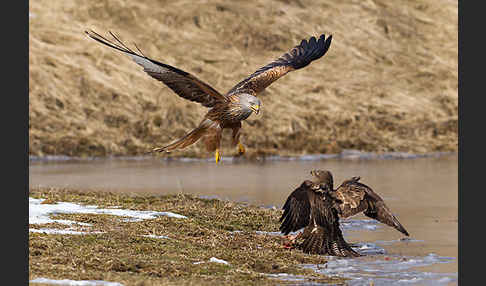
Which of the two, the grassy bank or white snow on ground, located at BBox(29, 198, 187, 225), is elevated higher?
white snow on ground, located at BBox(29, 198, 187, 225)

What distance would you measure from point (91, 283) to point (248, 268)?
216cm

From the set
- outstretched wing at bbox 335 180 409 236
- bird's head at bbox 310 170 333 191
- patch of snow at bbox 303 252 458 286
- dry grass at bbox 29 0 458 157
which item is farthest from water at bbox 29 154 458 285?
dry grass at bbox 29 0 458 157

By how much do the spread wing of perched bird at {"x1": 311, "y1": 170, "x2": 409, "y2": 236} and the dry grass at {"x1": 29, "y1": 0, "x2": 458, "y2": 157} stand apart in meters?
17.6

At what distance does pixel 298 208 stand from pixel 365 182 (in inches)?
404

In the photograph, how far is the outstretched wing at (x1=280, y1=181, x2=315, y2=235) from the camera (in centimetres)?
989

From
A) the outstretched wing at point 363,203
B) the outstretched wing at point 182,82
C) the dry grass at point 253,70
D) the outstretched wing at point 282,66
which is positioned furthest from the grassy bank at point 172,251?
the dry grass at point 253,70

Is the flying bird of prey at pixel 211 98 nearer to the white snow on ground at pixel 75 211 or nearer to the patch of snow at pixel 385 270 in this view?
the white snow on ground at pixel 75 211

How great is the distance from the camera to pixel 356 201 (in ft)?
33.1

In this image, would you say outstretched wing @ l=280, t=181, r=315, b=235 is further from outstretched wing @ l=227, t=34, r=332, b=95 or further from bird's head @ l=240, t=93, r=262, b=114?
outstretched wing @ l=227, t=34, r=332, b=95

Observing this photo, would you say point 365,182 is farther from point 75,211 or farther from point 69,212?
point 69,212

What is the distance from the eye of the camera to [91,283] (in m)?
7.60

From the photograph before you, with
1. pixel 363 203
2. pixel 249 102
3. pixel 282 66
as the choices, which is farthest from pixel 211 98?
pixel 363 203

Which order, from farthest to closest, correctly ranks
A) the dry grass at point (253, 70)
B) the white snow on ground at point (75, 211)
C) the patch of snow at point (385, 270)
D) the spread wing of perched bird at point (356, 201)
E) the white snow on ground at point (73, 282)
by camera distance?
the dry grass at point (253, 70), the white snow on ground at point (75, 211), the spread wing of perched bird at point (356, 201), the patch of snow at point (385, 270), the white snow on ground at point (73, 282)

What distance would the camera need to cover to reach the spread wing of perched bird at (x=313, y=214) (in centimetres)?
989
